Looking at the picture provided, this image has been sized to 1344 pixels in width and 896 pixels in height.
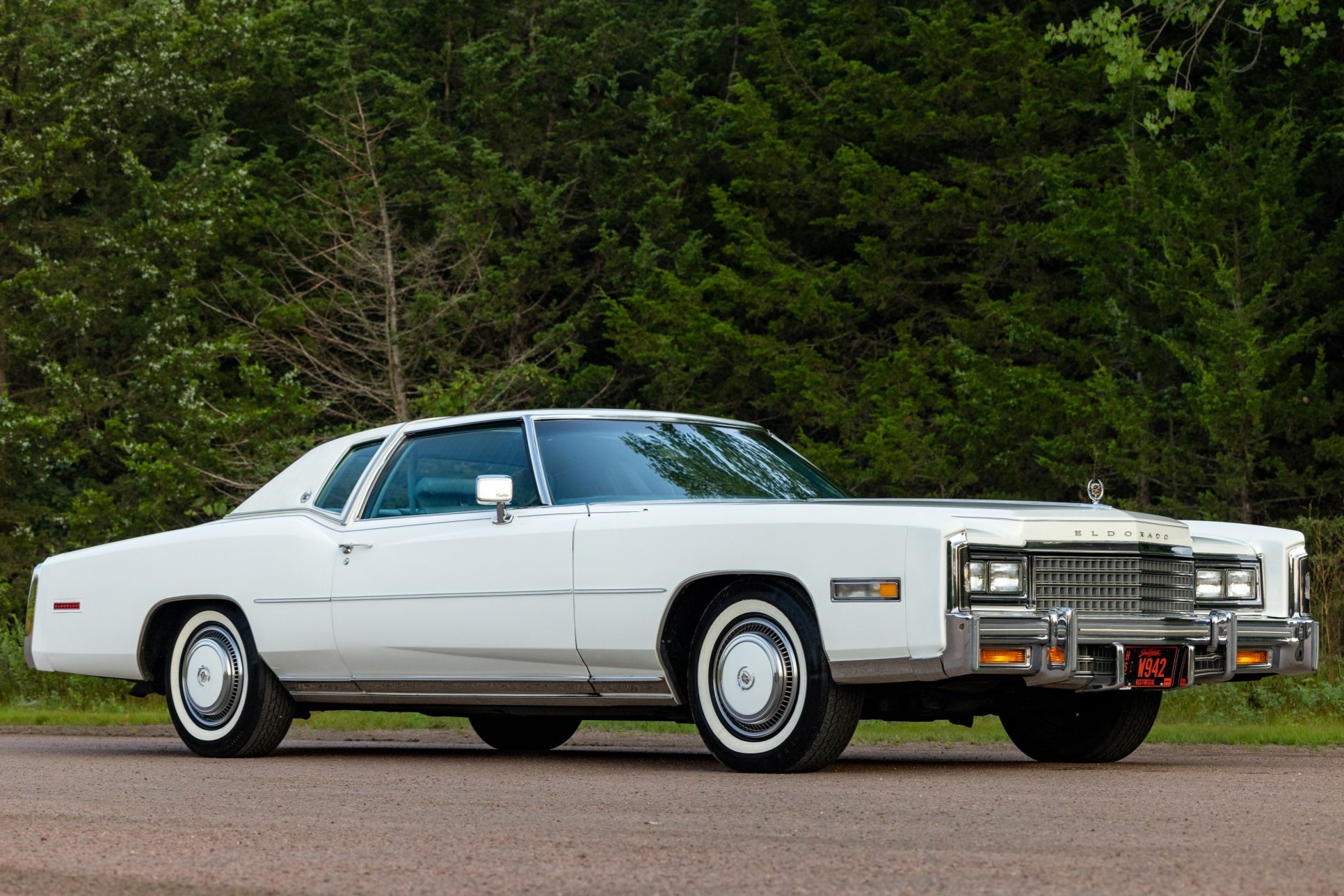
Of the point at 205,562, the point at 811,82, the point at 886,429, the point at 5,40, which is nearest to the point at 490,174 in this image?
the point at 811,82

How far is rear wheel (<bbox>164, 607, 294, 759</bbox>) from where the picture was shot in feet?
33.9

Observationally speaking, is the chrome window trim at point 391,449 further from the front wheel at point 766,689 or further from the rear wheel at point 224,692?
the front wheel at point 766,689

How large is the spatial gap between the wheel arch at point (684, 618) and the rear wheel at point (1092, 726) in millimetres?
1825

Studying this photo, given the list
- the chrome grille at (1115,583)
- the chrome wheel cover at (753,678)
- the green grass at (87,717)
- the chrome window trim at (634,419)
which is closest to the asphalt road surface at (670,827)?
the chrome wheel cover at (753,678)

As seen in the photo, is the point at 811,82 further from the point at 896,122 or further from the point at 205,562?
the point at 205,562

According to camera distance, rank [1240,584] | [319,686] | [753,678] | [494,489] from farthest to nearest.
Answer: [319,686], [1240,584], [494,489], [753,678]

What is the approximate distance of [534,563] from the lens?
9.12 metres

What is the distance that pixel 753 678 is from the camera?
8.32 meters

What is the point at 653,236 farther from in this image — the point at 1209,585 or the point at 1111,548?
the point at 1111,548

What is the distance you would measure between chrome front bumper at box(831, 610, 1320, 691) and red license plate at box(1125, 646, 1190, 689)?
0.04 metres

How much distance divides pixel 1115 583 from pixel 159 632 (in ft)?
17.3

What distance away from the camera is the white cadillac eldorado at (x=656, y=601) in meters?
8.03

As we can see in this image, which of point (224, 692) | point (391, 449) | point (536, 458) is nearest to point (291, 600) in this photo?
point (224, 692)

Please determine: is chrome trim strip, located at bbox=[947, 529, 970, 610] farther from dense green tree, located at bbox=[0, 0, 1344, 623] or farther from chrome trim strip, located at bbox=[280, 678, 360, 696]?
dense green tree, located at bbox=[0, 0, 1344, 623]
